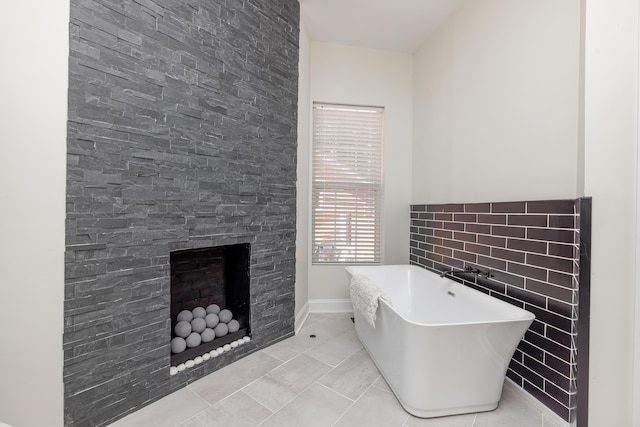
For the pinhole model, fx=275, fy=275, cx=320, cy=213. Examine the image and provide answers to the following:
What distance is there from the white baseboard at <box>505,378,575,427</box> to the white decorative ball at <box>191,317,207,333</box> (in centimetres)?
216

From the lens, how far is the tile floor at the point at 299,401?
1.52 meters

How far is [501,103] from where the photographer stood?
1971 millimetres

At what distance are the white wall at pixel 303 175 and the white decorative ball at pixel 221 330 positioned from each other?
2.37 feet

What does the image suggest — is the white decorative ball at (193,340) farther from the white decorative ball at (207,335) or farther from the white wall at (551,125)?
the white wall at (551,125)

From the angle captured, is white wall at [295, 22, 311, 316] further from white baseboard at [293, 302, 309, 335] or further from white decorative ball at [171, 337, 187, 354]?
white decorative ball at [171, 337, 187, 354]

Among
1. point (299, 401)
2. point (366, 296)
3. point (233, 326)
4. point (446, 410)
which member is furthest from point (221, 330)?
point (446, 410)

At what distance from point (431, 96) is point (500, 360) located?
2408mm

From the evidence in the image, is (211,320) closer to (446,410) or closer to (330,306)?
(330,306)

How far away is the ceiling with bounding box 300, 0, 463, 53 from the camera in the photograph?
2471 millimetres

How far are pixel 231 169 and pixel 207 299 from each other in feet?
3.61
